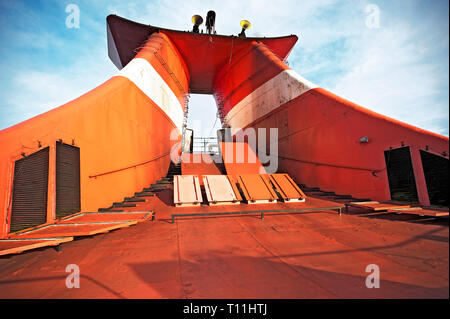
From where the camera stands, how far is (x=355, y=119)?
607cm

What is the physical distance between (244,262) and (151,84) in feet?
27.2

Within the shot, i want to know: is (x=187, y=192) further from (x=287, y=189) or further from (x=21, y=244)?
(x=21, y=244)

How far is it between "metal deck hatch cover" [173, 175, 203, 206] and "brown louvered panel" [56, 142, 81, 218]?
219 centimetres

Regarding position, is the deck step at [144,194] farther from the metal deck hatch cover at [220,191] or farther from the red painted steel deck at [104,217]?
the red painted steel deck at [104,217]

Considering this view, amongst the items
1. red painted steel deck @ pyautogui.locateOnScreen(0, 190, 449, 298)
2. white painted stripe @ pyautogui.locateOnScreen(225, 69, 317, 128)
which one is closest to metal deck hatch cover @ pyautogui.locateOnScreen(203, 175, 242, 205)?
red painted steel deck @ pyautogui.locateOnScreen(0, 190, 449, 298)

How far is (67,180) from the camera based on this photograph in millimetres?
3953

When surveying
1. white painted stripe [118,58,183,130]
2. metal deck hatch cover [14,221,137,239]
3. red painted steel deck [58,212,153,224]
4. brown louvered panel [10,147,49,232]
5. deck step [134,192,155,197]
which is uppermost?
white painted stripe [118,58,183,130]

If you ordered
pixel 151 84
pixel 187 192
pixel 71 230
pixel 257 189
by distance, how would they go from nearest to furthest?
pixel 71 230 → pixel 187 192 → pixel 257 189 → pixel 151 84

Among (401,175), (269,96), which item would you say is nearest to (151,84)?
(269,96)

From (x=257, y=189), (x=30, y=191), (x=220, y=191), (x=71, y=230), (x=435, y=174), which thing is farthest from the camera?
(x=257, y=189)

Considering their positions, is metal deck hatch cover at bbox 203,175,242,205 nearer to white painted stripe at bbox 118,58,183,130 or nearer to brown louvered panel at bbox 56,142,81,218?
brown louvered panel at bbox 56,142,81,218

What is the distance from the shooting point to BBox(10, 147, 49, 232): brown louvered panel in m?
3.03
